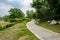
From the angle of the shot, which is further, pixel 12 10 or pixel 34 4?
pixel 12 10

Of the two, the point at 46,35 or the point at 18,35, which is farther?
the point at 18,35

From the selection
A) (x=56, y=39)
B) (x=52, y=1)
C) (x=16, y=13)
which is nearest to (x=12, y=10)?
(x=16, y=13)

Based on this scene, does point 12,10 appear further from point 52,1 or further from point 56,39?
point 56,39

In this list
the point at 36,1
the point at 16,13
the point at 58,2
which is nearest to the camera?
the point at 58,2

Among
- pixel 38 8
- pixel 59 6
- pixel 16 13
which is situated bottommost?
pixel 16 13

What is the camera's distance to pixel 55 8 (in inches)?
1158

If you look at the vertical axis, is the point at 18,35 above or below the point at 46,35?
below

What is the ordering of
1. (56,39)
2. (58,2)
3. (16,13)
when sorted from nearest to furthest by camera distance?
1. (56,39)
2. (58,2)
3. (16,13)

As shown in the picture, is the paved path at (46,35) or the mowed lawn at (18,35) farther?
the mowed lawn at (18,35)

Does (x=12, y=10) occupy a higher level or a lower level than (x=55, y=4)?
lower

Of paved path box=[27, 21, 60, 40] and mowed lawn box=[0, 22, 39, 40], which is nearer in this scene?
paved path box=[27, 21, 60, 40]

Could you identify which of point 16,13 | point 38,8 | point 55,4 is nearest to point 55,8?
point 55,4

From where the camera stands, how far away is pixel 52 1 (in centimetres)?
2953

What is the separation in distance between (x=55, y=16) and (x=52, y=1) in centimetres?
329
